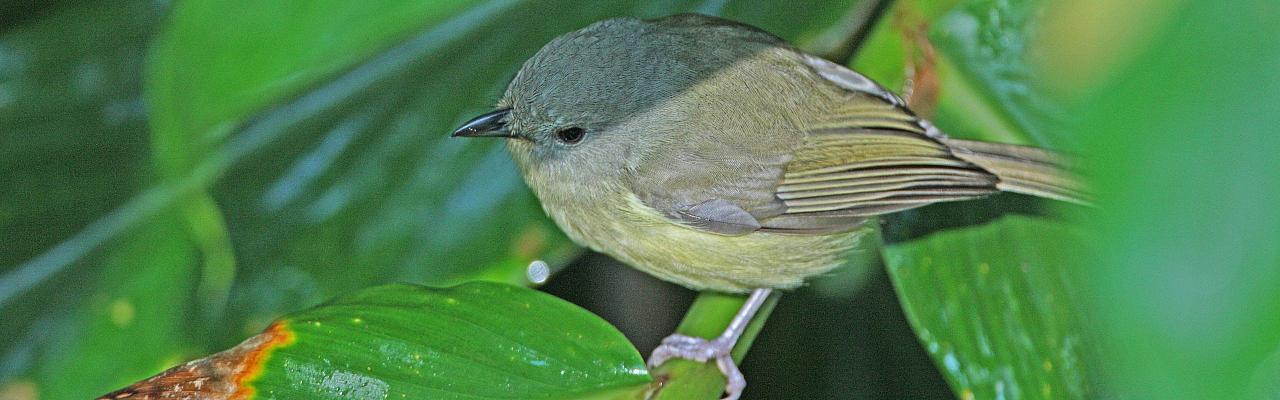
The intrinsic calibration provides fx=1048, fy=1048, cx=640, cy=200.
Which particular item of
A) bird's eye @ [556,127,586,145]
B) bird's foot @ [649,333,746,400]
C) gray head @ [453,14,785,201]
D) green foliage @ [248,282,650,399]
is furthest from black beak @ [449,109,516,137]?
bird's foot @ [649,333,746,400]

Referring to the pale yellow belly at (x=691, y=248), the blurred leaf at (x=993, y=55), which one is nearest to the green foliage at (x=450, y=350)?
the pale yellow belly at (x=691, y=248)

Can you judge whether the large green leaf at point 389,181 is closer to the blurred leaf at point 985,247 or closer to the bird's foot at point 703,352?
the blurred leaf at point 985,247

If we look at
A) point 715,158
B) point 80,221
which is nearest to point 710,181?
point 715,158

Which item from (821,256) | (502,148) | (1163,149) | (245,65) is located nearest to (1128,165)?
(1163,149)

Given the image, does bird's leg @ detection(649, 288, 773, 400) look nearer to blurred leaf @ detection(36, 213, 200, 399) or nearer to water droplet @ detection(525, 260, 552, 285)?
water droplet @ detection(525, 260, 552, 285)

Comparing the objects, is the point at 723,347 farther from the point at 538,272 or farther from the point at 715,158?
the point at 538,272
